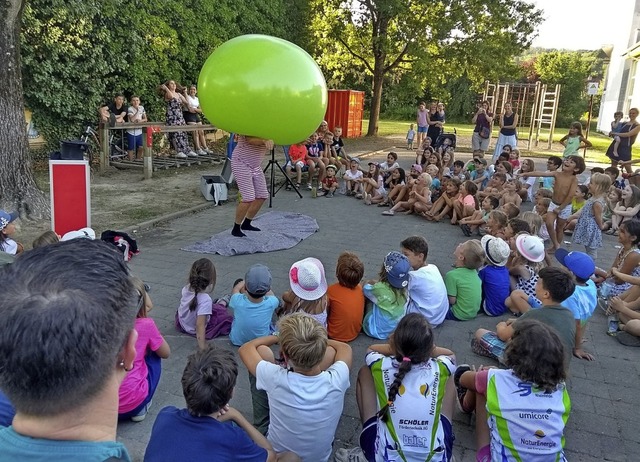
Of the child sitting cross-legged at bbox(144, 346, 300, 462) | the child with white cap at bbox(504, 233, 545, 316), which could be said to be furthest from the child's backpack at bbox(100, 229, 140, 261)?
the child with white cap at bbox(504, 233, 545, 316)

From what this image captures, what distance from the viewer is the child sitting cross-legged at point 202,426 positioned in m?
2.03

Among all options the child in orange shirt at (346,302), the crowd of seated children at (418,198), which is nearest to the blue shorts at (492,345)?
the child in orange shirt at (346,302)

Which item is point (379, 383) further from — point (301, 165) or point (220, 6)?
point (220, 6)

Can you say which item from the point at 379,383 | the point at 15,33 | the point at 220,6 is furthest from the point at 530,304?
the point at 220,6

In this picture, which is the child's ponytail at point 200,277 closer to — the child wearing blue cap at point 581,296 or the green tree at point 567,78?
the child wearing blue cap at point 581,296

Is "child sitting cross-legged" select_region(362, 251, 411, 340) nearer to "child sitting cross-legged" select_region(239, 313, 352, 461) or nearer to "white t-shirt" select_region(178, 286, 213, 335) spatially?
"white t-shirt" select_region(178, 286, 213, 335)

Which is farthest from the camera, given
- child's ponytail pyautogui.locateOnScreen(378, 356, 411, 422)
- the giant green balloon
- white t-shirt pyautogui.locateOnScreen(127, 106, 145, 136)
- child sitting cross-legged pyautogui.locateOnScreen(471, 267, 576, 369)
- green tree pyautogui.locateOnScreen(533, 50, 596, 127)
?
green tree pyautogui.locateOnScreen(533, 50, 596, 127)

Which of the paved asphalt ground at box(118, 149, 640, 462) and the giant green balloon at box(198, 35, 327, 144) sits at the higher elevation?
the giant green balloon at box(198, 35, 327, 144)

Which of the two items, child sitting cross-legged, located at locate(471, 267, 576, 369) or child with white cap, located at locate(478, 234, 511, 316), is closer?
child sitting cross-legged, located at locate(471, 267, 576, 369)

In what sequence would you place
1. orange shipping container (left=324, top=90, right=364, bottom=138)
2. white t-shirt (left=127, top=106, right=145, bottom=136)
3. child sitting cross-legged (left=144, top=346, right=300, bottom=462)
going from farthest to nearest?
orange shipping container (left=324, top=90, right=364, bottom=138)
white t-shirt (left=127, top=106, right=145, bottom=136)
child sitting cross-legged (left=144, top=346, right=300, bottom=462)

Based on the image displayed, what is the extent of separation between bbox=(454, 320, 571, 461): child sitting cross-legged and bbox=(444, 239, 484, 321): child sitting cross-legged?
82.2 inches

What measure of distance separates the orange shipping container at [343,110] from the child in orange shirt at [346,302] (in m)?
18.3

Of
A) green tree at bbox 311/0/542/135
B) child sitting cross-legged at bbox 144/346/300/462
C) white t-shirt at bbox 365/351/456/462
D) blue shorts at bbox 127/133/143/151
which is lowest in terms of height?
white t-shirt at bbox 365/351/456/462

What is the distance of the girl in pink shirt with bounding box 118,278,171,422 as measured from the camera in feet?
9.98
